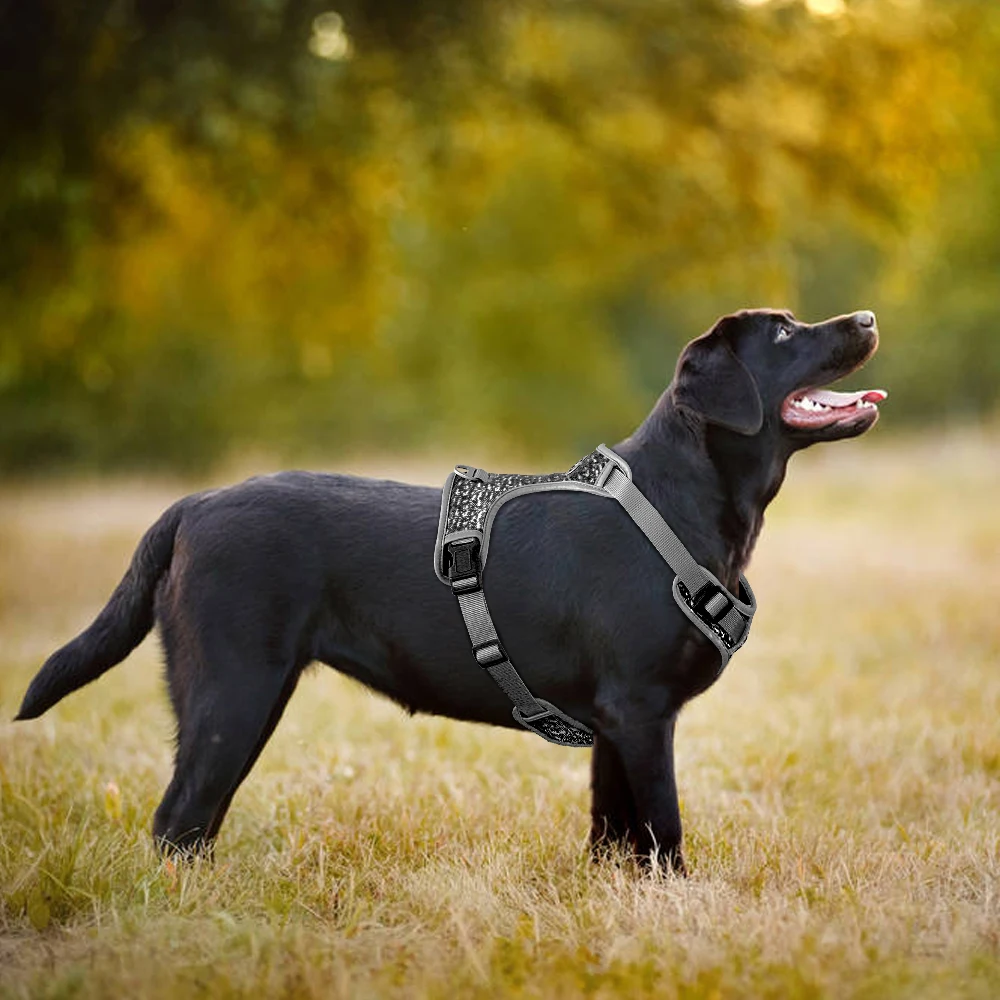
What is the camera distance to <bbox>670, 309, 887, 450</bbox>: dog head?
3.87 meters

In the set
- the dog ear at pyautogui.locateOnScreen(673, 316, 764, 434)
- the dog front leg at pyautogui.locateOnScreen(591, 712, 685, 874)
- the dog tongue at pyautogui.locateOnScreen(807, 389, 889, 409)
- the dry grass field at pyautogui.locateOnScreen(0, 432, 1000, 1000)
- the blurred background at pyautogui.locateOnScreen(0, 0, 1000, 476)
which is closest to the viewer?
the dry grass field at pyautogui.locateOnScreen(0, 432, 1000, 1000)

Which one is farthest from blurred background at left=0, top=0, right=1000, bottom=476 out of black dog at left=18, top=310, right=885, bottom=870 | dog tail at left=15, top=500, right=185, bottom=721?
black dog at left=18, top=310, right=885, bottom=870

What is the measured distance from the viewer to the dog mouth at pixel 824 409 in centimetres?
393

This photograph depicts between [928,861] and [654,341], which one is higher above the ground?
[654,341]

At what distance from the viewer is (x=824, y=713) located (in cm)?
655

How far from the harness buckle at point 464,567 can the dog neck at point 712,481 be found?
0.54m

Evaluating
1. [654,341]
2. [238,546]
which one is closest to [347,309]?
[238,546]

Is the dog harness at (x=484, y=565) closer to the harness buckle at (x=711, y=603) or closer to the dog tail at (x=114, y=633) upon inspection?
the harness buckle at (x=711, y=603)

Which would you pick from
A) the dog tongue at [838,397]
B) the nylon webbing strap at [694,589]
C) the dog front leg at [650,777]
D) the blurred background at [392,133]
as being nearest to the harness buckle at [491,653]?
the dog front leg at [650,777]

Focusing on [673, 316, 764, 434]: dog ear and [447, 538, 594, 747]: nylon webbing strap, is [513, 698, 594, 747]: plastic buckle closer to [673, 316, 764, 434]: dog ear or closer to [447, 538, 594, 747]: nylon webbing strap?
[447, 538, 594, 747]: nylon webbing strap

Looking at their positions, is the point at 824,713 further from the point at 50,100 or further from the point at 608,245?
the point at 608,245

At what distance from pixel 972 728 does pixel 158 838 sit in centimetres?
376

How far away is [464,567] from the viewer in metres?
3.79

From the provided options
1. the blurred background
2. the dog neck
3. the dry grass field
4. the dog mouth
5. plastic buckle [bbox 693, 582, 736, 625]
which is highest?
the blurred background
